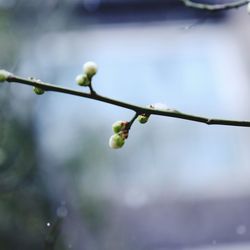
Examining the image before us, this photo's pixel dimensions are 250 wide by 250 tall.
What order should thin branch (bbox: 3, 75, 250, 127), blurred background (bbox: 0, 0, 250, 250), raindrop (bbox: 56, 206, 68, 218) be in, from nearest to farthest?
thin branch (bbox: 3, 75, 250, 127)
raindrop (bbox: 56, 206, 68, 218)
blurred background (bbox: 0, 0, 250, 250)

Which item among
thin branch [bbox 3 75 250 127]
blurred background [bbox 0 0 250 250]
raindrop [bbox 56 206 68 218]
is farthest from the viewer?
blurred background [bbox 0 0 250 250]

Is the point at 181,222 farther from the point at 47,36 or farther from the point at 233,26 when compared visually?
the point at 233,26

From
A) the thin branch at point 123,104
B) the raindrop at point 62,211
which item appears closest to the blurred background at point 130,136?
the raindrop at point 62,211

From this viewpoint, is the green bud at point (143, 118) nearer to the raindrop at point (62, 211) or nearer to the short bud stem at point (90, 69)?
the short bud stem at point (90, 69)

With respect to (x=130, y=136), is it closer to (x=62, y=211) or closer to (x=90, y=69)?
(x=62, y=211)

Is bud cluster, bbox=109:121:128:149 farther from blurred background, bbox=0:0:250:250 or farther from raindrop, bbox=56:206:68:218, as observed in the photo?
raindrop, bbox=56:206:68:218

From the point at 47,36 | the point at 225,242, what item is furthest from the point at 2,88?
the point at 47,36

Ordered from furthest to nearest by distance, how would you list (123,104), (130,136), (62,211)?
(130,136) < (62,211) < (123,104)

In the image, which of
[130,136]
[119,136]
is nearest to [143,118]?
[119,136]

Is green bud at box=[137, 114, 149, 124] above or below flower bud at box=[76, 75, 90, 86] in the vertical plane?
below

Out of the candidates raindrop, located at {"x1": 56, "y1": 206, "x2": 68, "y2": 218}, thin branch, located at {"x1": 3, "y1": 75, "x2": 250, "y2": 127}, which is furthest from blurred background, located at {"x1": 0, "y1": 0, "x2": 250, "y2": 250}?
thin branch, located at {"x1": 3, "y1": 75, "x2": 250, "y2": 127}
